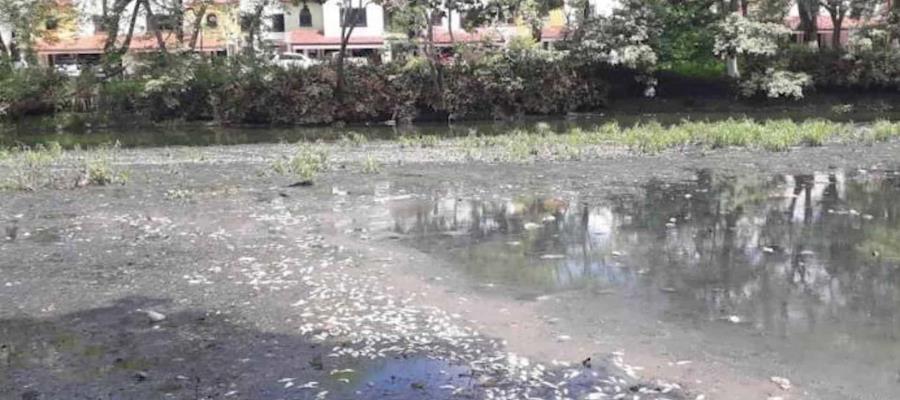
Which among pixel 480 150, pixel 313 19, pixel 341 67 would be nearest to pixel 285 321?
pixel 480 150

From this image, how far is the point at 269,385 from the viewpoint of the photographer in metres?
6.01

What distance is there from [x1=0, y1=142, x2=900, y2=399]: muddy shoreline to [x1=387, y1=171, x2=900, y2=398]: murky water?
36 centimetres

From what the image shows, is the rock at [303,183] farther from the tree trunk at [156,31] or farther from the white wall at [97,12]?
the white wall at [97,12]

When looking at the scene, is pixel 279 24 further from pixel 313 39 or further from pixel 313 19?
pixel 313 39

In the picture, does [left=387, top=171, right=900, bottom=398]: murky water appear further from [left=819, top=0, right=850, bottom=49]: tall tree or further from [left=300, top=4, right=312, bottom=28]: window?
[left=300, top=4, right=312, bottom=28]: window

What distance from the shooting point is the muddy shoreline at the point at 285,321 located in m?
6.04

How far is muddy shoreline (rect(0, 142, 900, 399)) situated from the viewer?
19.8ft

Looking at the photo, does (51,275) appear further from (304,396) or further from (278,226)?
(304,396)

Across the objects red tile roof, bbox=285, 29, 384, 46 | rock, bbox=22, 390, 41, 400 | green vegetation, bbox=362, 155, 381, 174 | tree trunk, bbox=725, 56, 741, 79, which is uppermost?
red tile roof, bbox=285, 29, 384, 46

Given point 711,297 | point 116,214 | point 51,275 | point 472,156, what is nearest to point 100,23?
point 472,156

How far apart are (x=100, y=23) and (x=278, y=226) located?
110ft

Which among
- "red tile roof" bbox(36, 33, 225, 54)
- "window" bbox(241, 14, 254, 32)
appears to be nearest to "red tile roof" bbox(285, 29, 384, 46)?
"red tile roof" bbox(36, 33, 225, 54)

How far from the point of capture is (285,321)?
24.7 ft

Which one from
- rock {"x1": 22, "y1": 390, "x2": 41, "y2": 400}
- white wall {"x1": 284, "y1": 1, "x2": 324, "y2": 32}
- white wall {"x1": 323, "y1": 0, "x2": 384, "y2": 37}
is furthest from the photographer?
white wall {"x1": 284, "y1": 1, "x2": 324, "y2": 32}
